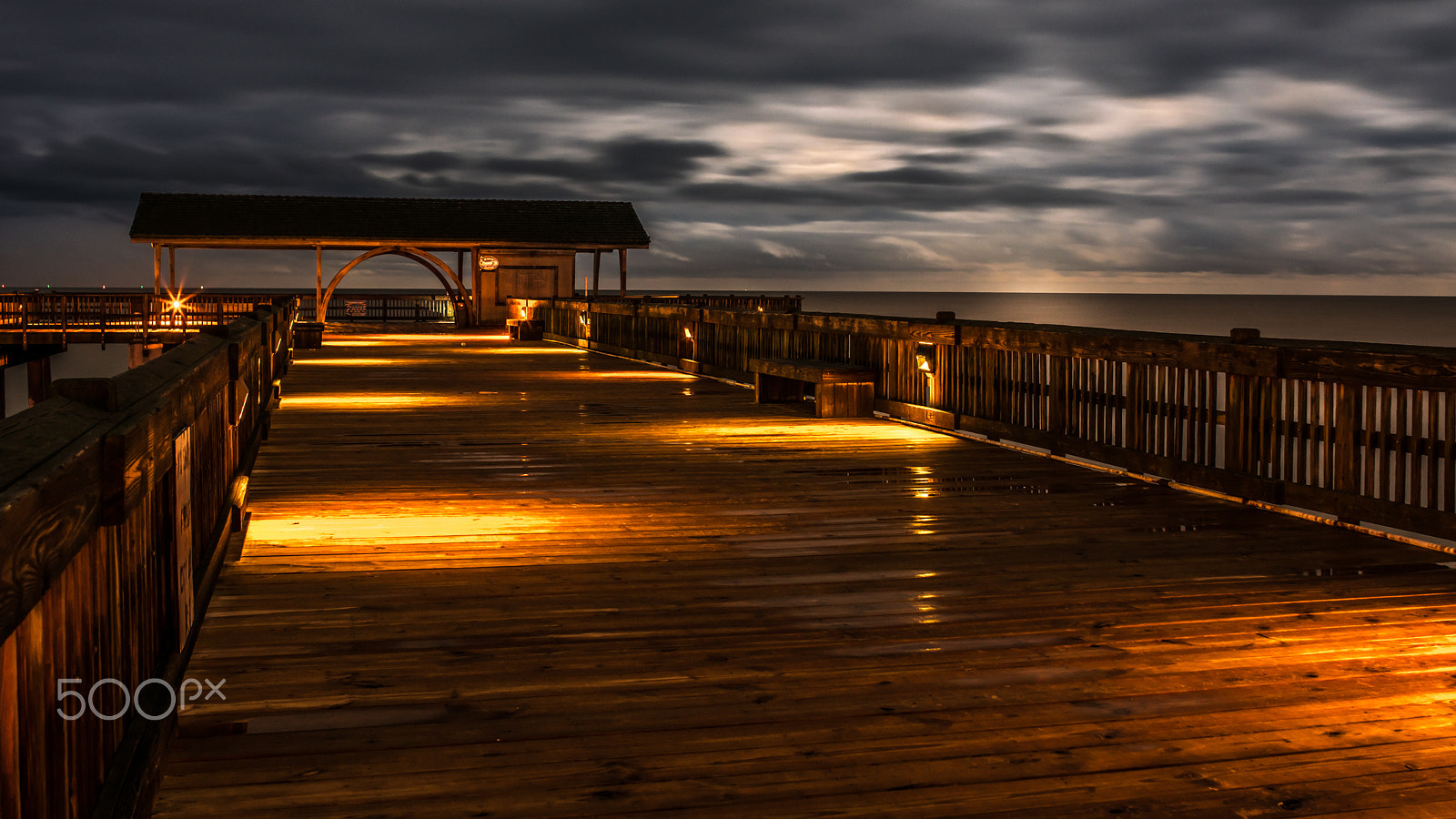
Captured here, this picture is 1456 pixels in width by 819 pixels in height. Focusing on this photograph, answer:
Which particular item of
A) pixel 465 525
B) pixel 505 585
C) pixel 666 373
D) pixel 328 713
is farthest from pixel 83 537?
pixel 666 373

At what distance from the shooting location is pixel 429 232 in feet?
125

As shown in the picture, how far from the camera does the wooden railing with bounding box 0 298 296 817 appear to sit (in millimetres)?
2195

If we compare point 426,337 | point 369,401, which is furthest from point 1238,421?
point 426,337

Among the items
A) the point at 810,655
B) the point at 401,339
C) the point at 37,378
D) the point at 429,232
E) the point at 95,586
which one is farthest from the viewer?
the point at 429,232

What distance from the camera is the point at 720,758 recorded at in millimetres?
3418

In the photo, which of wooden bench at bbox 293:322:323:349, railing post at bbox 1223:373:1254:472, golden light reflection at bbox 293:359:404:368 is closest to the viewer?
railing post at bbox 1223:373:1254:472

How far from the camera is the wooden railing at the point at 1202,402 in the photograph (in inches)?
256

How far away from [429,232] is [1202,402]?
107 ft

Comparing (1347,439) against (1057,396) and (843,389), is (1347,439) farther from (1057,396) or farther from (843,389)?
(843,389)

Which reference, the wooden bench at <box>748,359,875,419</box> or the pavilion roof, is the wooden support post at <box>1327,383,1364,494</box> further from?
the pavilion roof

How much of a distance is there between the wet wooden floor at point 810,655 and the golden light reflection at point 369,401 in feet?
17.2

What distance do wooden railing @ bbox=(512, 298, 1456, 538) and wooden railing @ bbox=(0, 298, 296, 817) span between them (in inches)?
213

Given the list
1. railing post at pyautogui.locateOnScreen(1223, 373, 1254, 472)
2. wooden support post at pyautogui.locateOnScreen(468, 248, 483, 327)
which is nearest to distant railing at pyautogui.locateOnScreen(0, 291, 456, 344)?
wooden support post at pyautogui.locateOnScreen(468, 248, 483, 327)

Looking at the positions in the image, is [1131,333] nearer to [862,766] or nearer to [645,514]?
[645,514]
